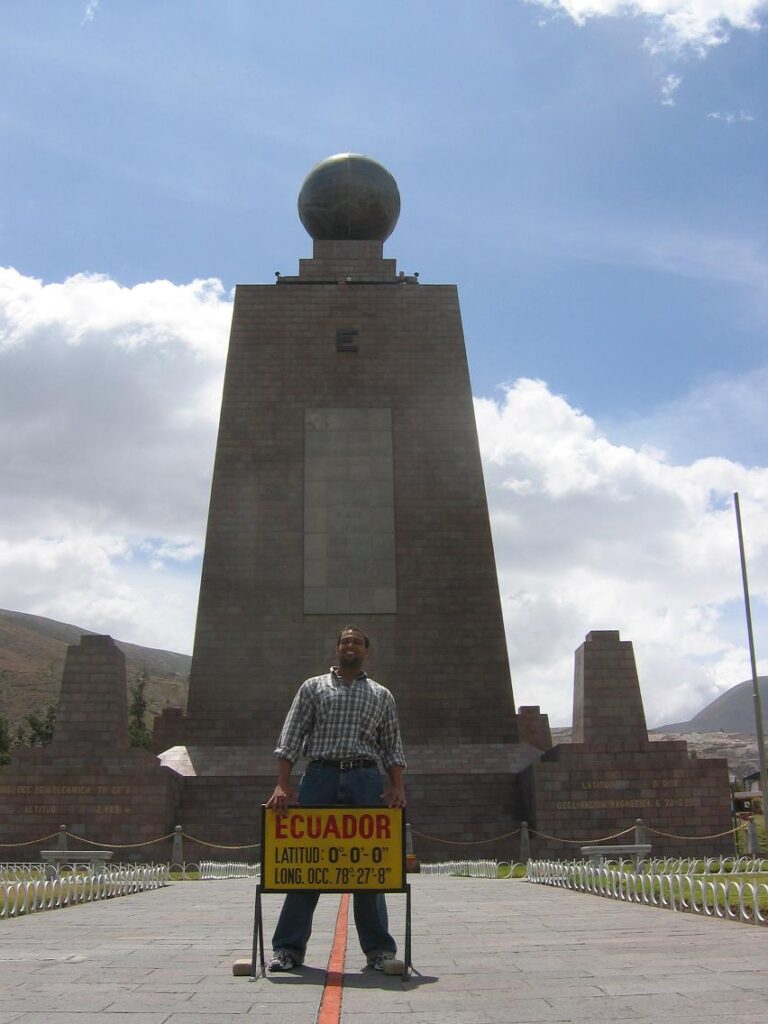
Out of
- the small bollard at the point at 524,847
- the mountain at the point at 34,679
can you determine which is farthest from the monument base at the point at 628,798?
the mountain at the point at 34,679

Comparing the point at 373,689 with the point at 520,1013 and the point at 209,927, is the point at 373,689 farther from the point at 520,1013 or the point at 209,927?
the point at 209,927

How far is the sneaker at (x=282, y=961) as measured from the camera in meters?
4.91

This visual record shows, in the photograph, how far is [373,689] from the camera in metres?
5.50

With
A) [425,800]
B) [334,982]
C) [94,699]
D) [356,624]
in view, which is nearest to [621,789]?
[425,800]

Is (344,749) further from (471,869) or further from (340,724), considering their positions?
(471,869)

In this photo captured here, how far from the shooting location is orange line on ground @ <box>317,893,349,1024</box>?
3.75 meters

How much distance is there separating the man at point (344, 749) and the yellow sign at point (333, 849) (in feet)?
0.26

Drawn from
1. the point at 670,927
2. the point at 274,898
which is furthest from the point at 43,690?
the point at 670,927

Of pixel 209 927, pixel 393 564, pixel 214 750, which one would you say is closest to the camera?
pixel 209 927

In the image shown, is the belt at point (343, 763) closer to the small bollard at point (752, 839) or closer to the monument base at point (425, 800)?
the small bollard at point (752, 839)

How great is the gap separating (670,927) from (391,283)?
2294 centimetres

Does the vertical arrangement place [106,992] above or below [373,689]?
below

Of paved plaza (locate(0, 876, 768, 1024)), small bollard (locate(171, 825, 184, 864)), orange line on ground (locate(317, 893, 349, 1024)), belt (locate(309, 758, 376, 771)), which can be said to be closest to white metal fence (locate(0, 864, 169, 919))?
paved plaza (locate(0, 876, 768, 1024))

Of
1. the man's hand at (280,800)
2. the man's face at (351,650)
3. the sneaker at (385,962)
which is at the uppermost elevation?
the man's face at (351,650)
